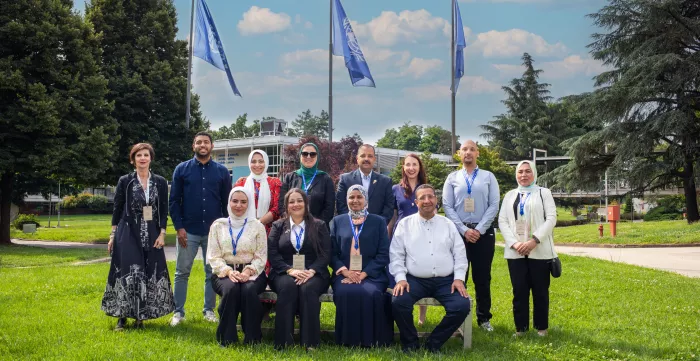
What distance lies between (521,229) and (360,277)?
1805mm

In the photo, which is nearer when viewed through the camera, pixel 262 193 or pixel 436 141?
pixel 262 193

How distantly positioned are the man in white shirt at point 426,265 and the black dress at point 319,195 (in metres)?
1.07

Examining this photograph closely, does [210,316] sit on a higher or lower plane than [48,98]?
lower

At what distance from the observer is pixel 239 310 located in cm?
596

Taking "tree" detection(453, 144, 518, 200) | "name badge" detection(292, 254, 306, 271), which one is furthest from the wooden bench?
"tree" detection(453, 144, 518, 200)

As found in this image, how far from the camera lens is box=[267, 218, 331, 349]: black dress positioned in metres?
5.78

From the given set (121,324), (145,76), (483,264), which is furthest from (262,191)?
(145,76)

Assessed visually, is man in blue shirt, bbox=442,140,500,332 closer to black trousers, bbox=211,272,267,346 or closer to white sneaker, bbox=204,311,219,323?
black trousers, bbox=211,272,267,346

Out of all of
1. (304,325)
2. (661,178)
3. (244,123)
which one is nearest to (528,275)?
(304,325)

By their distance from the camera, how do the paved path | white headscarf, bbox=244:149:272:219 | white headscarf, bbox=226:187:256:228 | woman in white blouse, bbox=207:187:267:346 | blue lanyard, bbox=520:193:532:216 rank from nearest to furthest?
woman in white blouse, bbox=207:187:267:346 < white headscarf, bbox=226:187:256:228 < blue lanyard, bbox=520:193:532:216 < white headscarf, bbox=244:149:272:219 < the paved path

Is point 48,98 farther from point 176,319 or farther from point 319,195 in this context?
point 319,195

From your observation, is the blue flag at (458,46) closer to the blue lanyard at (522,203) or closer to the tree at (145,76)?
the tree at (145,76)

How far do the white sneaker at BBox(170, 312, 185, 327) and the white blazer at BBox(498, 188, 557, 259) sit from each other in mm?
3799

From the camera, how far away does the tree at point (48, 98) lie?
17234 mm
